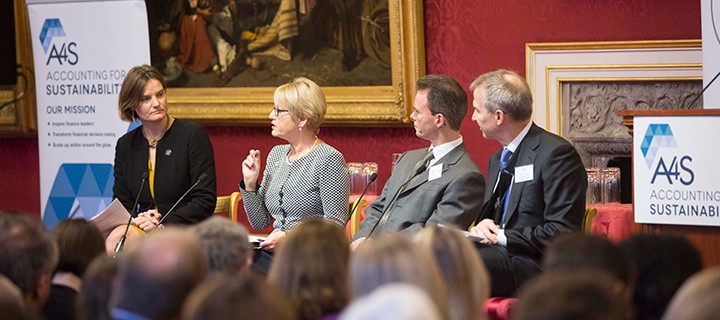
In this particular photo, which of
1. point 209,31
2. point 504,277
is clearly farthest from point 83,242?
point 209,31

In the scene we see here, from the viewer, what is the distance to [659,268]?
3115mm

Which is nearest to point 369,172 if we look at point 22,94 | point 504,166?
point 504,166

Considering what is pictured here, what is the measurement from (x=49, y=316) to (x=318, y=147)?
2539mm

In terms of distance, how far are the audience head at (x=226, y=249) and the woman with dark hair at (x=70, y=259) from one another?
45 cm

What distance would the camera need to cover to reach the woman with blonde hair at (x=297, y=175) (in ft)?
18.8

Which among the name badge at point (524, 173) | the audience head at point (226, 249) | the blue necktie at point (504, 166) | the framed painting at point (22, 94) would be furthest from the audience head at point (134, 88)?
the framed painting at point (22, 94)

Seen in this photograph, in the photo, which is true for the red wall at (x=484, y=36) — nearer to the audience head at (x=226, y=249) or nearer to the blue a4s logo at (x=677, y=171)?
the blue a4s logo at (x=677, y=171)

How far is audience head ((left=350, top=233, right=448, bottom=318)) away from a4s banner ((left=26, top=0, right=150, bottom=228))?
15.8 feet

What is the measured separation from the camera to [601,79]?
7.04 meters

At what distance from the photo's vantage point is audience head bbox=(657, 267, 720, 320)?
2166 millimetres

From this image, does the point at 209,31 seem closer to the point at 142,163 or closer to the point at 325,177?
the point at 142,163

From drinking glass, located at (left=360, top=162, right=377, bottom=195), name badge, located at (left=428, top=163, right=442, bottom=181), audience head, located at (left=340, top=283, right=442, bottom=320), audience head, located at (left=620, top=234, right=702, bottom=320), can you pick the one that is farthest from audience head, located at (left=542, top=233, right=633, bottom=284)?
drinking glass, located at (left=360, top=162, right=377, bottom=195)

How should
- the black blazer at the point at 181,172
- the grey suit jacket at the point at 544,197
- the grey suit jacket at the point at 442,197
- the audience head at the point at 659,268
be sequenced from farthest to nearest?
the black blazer at the point at 181,172 → the grey suit jacket at the point at 442,197 → the grey suit jacket at the point at 544,197 → the audience head at the point at 659,268

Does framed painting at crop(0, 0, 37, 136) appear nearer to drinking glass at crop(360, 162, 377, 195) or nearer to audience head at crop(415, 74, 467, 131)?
drinking glass at crop(360, 162, 377, 195)
